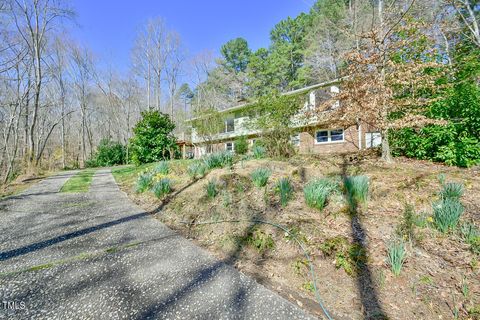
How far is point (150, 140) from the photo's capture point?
1209 cm

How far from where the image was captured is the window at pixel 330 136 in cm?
1273

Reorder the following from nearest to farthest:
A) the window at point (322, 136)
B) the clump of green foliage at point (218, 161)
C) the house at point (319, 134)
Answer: the clump of green foliage at point (218, 161)
the house at point (319, 134)
the window at point (322, 136)

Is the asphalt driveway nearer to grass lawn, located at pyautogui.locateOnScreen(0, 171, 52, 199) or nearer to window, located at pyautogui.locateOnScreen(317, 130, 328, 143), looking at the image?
grass lawn, located at pyautogui.locateOnScreen(0, 171, 52, 199)

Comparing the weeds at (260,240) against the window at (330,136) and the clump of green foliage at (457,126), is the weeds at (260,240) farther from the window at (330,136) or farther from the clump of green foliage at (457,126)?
the window at (330,136)

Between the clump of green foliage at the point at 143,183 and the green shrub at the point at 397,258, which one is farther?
the clump of green foliage at the point at 143,183

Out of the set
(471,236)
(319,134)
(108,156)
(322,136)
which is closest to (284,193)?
(471,236)

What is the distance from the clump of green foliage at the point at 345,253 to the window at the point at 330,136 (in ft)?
37.2

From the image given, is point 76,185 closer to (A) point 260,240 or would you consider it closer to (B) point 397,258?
(A) point 260,240

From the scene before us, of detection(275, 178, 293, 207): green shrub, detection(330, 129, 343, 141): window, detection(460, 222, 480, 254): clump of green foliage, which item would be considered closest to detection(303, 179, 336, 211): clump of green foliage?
detection(275, 178, 293, 207): green shrub

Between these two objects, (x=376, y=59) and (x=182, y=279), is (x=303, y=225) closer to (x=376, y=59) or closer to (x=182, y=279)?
(x=182, y=279)

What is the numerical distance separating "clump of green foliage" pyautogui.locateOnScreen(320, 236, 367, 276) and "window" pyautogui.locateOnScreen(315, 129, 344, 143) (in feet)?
37.2

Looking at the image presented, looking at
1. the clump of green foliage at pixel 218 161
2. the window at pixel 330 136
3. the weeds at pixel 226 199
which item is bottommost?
the weeds at pixel 226 199

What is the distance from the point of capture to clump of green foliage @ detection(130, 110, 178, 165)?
12.0 meters

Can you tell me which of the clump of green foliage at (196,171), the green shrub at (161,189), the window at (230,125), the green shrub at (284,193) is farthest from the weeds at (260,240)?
the window at (230,125)
